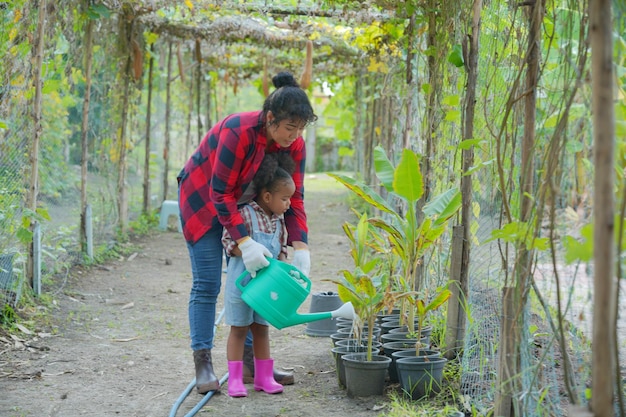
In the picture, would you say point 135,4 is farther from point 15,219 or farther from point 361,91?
point 361,91

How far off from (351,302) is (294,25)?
228 inches

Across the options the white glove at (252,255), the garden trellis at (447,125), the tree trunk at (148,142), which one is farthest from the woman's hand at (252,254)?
the tree trunk at (148,142)

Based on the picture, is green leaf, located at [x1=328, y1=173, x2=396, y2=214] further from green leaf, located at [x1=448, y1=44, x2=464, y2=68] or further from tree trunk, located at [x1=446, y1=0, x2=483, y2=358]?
green leaf, located at [x1=448, y1=44, x2=464, y2=68]

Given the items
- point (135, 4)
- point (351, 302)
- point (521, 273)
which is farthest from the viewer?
point (135, 4)

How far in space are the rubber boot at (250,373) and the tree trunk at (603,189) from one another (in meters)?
2.63

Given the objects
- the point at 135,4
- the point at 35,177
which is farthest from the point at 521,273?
the point at 135,4

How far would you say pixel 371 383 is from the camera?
12.8 ft

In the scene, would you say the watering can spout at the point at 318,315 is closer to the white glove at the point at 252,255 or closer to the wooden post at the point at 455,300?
the white glove at the point at 252,255

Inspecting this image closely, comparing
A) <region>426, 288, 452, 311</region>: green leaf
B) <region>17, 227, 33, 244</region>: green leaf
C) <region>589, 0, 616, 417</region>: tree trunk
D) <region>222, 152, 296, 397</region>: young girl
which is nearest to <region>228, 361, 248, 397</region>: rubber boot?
<region>222, 152, 296, 397</region>: young girl

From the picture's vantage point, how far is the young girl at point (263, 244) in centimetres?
396

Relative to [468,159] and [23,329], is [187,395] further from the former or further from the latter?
[468,159]

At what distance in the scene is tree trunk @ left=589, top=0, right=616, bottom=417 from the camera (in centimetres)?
177

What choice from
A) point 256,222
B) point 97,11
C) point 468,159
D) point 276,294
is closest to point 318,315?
point 276,294

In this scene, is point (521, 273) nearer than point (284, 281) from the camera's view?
Yes
